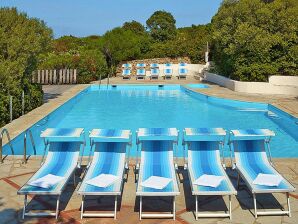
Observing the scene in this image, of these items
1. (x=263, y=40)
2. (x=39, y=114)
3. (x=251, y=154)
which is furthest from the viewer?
(x=263, y=40)

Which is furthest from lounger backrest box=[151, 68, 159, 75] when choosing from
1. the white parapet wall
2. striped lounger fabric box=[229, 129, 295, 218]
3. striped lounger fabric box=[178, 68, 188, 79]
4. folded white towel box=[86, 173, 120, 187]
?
folded white towel box=[86, 173, 120, 187]

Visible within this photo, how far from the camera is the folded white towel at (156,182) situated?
5202 millimetres

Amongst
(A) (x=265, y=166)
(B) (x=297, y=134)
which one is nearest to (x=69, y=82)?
(B) (x=297, y=134)

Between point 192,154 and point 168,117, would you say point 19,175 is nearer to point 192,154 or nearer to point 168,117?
point 192,154

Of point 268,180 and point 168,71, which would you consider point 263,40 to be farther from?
point 268,180

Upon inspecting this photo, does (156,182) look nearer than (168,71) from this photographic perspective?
Yes

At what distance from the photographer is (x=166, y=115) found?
49.7ft

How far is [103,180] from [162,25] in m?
42.9

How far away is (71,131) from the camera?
268 inches

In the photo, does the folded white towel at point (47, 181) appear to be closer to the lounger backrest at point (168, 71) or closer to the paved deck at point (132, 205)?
the paved deck at point (132, 205)

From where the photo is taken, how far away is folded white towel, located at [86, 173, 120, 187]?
5.27m

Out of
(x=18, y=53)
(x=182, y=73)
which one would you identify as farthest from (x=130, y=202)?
(x=182, y=73)

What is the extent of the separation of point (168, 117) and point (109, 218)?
381 inches

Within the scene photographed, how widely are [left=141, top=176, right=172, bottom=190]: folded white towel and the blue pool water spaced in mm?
4234
